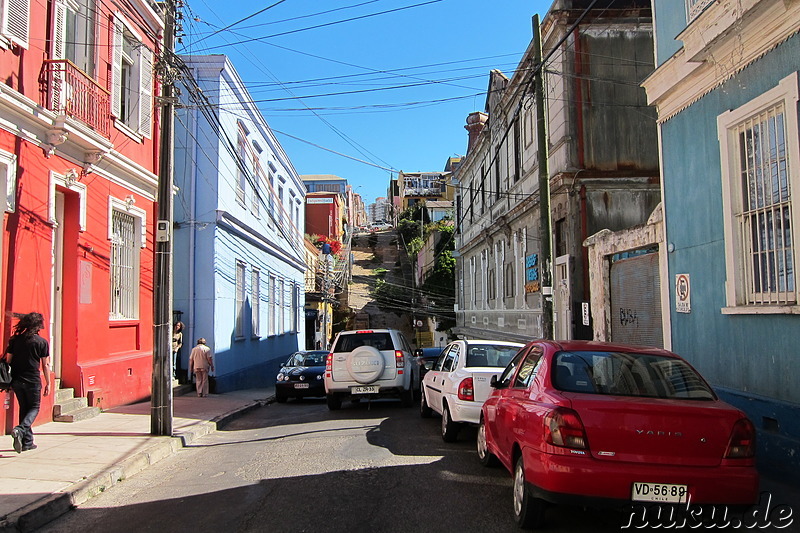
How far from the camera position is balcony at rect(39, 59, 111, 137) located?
10.1m

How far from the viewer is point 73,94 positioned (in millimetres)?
10555

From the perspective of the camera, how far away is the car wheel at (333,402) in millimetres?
13299

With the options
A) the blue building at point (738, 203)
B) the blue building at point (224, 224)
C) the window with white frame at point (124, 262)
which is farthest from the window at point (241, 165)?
the blue building at point (738, 203)

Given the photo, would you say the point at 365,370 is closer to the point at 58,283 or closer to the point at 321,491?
the point at 58,283

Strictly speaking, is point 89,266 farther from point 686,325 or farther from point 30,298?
point 686,325

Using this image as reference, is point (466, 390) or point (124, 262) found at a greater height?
point (124, 262)

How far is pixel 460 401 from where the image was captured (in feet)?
28.9

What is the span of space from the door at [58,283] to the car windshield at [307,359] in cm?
731

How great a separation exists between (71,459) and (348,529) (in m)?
4.22

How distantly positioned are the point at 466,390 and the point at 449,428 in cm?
70

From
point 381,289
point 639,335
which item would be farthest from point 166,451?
point 381,289

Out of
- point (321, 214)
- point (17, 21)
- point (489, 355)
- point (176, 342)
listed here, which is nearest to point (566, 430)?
point (489, 355)

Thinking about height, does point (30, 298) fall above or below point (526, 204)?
below

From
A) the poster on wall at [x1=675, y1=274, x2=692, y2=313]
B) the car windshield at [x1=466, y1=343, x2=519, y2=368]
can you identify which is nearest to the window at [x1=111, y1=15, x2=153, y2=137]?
the car windshield at [x1=466, y1=343, x2=519, y2=368]
